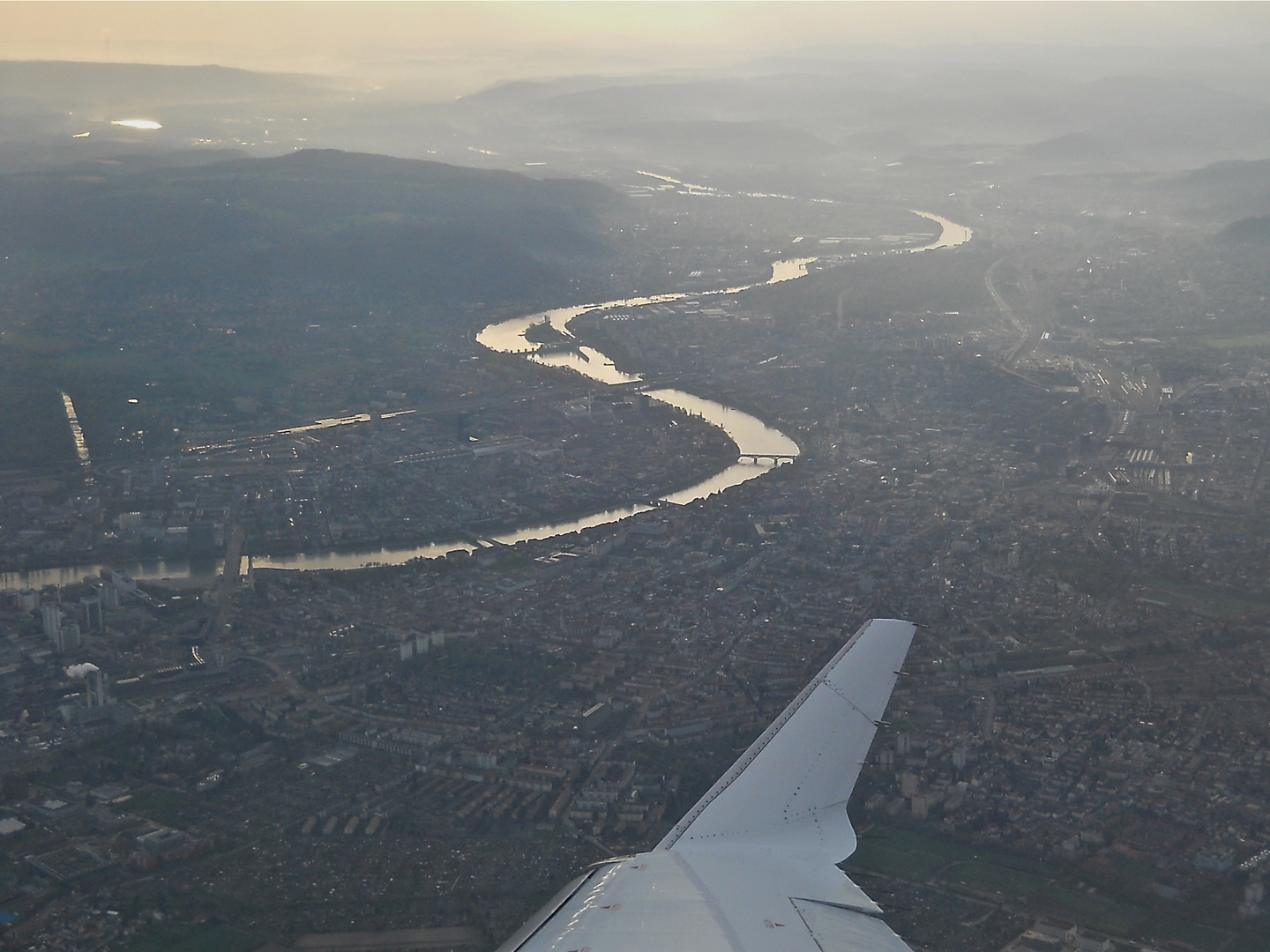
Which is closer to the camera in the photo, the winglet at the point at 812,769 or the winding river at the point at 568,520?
the winglet at the point at 812,769

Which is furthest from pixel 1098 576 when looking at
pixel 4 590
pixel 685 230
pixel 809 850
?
pixel 685 230

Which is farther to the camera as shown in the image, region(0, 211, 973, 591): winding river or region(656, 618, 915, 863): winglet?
region(0, 211, 973, 591): winding river

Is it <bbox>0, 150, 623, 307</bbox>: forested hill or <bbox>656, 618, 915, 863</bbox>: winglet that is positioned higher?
<bbox>656, 618, 915, 863</bbox>: winglet

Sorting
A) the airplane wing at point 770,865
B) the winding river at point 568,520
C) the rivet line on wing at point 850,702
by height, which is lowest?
the winding river at point 568,520

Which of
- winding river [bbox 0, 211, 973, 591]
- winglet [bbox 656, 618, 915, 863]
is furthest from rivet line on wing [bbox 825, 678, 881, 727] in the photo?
winding river [bbox 0, 211, 973, 591]

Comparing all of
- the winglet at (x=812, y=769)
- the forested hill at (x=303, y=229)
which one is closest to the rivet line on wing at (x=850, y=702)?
the winglet at (x=812, y=769)

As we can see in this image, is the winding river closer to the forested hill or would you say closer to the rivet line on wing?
the forested hill

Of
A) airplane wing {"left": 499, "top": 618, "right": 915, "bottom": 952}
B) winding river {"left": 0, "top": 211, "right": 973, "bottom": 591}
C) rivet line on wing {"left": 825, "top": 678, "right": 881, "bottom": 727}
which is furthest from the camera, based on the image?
winding river {"left": 0, "top": 211, "right": 973, "bottom": 591}

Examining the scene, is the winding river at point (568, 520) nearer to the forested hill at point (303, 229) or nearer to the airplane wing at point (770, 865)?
the forested hill at point (303, 229)
